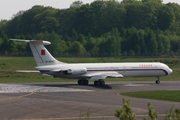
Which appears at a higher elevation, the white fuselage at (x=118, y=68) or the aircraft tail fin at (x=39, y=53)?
the aircraft tail fin at (x=39, y=53)

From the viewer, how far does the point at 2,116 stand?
87.7ft

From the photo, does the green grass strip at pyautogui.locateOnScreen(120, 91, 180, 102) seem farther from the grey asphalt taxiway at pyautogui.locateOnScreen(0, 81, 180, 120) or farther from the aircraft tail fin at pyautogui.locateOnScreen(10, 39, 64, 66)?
the aircraft tail fin at pyautogui.locateOnScreen(10, 39, 64, 66)

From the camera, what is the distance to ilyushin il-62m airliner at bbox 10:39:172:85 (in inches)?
1919

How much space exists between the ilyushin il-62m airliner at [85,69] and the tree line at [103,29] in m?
61.4

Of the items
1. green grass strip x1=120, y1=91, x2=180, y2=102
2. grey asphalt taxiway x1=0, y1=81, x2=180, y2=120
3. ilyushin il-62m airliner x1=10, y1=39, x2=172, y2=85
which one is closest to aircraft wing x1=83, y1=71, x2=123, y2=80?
ilyushin il-62m airliner x1=10, y1=39, x2=172, y2=85

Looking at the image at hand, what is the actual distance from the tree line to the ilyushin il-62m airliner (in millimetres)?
61442

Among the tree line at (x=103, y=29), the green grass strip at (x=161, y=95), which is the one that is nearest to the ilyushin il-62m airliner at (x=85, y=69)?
the green grass strip at (x=161, y=95)

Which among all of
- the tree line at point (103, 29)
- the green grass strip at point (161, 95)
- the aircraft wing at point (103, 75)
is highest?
the tree line at point (103, 29)

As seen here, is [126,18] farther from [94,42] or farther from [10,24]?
[10,24]

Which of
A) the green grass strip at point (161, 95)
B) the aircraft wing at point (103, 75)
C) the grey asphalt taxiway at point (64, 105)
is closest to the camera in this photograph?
the grey asphalt taxiway at point (64, 105)

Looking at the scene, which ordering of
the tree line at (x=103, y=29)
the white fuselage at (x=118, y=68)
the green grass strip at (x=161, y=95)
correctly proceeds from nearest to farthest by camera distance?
the green grass strip at (x=161, y=95) < the white fuselage at (x=118, y=68) < the tree line at (x=103, y=29)

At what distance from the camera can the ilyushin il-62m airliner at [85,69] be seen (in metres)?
48.8

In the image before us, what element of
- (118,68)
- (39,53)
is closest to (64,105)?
(39,53)

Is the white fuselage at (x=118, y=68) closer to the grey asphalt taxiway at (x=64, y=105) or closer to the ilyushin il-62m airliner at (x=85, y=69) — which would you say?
the ilyushin il-62m airliner at (x=85, y=69)
